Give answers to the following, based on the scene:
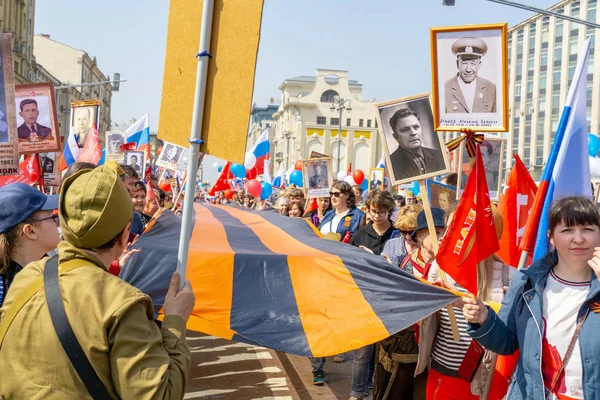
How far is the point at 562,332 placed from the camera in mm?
2928

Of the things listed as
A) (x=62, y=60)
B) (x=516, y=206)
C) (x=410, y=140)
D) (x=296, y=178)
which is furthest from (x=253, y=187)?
(x=62, y=60)

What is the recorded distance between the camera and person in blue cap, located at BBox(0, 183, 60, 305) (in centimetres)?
321

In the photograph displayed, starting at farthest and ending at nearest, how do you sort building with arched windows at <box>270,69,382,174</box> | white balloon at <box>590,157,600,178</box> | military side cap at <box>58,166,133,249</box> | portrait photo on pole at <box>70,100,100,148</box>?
building with arched windows at <box>270,69,382,174</box> → white balloon at <box>590,157,600,178</box> → portrait photo on pole at <box>70,100,100,148</box> → military side cap at <box>58,166,133,249</box>

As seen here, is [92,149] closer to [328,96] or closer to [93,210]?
[93,210]

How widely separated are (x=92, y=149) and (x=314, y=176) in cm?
380

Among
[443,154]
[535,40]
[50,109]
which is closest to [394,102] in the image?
[443,154]

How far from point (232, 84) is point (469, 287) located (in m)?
1.77

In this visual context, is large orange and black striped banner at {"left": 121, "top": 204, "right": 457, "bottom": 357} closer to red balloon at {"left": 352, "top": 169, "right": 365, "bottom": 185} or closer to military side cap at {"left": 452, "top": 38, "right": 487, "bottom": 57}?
military side cap at {"left": 452, "top": 38, "right": 487, "bottom": 57}

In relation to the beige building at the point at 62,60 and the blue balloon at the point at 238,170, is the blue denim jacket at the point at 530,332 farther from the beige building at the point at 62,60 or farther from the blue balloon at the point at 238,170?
the beige building at the point at 62,60

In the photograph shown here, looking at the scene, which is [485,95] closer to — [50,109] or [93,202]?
[93,202]

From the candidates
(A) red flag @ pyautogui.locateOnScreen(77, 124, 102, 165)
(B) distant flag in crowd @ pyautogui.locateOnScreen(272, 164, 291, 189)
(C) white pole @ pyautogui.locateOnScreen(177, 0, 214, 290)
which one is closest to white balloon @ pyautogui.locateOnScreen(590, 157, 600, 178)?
(A) red flag @ pyautogui.locateOnScreen(77, 124, 102, 165)

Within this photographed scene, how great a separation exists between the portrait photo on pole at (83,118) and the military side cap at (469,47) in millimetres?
7749

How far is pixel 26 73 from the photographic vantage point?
165 feet

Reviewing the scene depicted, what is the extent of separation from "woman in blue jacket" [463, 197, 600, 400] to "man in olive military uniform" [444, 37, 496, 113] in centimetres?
96
